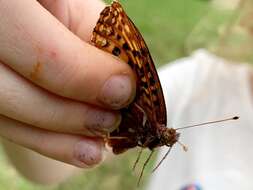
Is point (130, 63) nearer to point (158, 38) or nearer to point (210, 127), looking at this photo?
point (210, 127)

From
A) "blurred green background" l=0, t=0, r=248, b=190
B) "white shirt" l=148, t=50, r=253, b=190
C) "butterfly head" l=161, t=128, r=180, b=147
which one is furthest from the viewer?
"blurred green background" l=0, t=0, r=248, b=190

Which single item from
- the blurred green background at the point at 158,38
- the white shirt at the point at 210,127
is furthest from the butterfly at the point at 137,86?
the blurred green background at the point at 158,38

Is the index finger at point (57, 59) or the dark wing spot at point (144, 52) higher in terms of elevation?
the dark wing spot at point (144, 52)

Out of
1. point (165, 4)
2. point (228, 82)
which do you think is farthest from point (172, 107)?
point (165, 4)

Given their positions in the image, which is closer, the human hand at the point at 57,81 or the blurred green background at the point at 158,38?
the human hand at the point at 57,81

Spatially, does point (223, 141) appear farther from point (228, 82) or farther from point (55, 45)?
point (55, 45)

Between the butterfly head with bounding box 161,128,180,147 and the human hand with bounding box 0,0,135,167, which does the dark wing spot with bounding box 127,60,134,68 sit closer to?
the human hand with bounding box 0,0,135,167

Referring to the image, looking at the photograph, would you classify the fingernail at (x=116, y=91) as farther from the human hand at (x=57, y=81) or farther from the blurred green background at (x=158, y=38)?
the blurred green background at (x=158, y=38)

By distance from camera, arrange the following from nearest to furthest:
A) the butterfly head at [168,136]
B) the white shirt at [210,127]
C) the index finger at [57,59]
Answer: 1. the index finger at [57,59]
2. the butterfly head at [168,136]
3. the white shirt at [210,127]

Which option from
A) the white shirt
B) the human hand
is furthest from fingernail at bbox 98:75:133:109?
the white shirt
